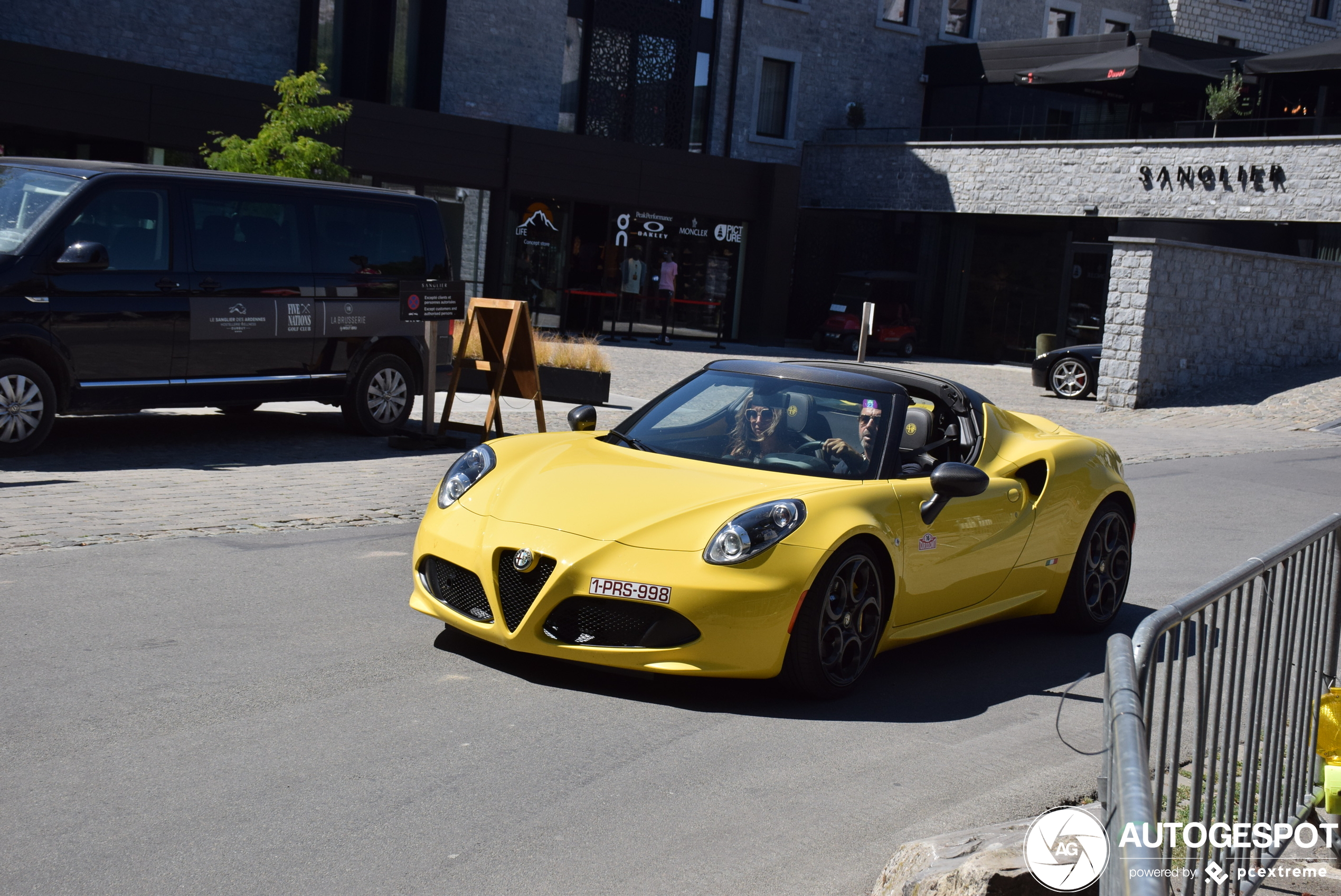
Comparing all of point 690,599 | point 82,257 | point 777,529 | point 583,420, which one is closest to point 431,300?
point 82,257

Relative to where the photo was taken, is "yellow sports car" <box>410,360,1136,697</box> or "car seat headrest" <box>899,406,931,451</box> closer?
"yellow sports car" <box>410,360,1136,697</box>

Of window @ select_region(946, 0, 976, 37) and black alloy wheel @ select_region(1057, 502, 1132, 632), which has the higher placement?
window @ select_region(946, 0, 976, 37)

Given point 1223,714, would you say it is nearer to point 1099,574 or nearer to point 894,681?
point 894,681

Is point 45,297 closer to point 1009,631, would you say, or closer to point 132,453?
point 132,453

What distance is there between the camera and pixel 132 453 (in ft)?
35.4

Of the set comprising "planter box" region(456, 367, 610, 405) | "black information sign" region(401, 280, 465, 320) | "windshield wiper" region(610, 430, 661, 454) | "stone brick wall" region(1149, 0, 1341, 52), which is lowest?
"planter box" region(456, 367, 610, 405)

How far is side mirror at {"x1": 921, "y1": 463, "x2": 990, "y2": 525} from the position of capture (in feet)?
19.8

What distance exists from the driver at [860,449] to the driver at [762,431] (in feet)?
0.48

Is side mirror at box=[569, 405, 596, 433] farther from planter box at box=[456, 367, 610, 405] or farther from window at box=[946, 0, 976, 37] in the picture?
window at box=[946, 0, 976, 37]

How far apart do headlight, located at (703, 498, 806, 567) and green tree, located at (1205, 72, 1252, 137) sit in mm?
27317

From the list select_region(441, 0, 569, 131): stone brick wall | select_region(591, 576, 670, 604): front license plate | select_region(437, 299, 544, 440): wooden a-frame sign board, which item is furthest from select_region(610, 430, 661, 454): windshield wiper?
select_region(441, 0, 569, 131): stone brick wall

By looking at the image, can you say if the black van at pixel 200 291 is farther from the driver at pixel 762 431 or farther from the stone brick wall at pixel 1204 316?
the stone brick wall at pixel 1204 316

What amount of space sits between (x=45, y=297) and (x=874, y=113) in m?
31.2

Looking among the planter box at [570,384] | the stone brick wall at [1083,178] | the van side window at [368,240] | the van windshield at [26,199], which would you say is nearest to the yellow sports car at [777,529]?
the van windshield at [26,199]
